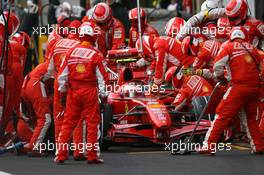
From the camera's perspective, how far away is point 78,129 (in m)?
17.2

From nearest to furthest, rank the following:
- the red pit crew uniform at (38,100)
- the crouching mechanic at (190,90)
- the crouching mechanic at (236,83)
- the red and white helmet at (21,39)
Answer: the crouching mechanic at (236,83), the red pit crew uniform at (38,100), the crouching mechanic at (190,90), the red and white helmet at (21,39)

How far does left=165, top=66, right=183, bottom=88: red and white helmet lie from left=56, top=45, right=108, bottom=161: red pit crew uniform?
3324mm

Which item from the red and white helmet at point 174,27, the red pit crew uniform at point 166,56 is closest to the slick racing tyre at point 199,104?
the red pit crew uniform at point 166,56

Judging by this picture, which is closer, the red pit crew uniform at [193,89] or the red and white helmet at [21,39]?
the red pit crew uniform at [193,89]

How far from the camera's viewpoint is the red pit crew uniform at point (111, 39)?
911 inches

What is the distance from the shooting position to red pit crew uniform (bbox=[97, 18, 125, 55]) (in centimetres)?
2314

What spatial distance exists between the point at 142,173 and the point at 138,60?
638 cm

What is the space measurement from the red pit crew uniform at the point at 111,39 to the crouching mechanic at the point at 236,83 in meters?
5.88

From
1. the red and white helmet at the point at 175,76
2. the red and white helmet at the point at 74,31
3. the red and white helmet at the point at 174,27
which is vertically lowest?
the red and white helmet at the point at 175,76

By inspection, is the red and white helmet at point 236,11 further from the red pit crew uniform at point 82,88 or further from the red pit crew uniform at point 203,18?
the red pit crew uniform at point 82,88

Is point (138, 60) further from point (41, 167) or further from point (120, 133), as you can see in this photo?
point (41, 167)

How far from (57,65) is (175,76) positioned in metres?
2.75

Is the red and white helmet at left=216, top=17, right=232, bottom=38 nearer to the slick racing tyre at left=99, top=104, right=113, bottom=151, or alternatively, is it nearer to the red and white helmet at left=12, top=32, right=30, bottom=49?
the slick racing tyre at left=99, top=104, right=113, bottom=151

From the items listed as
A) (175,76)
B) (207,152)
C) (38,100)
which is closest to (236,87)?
(207,152)
